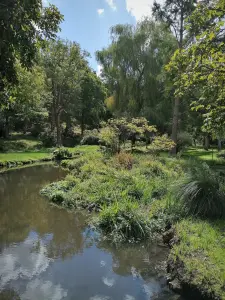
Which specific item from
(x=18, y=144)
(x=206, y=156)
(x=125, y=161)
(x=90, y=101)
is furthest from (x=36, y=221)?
(x=90, y=101)

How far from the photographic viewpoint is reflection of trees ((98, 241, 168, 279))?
5.32 metres

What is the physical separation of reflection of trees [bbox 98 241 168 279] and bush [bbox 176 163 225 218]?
4.07ft

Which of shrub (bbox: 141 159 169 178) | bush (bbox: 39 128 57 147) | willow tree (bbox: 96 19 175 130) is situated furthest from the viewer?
bush (bbox: 39 128 57 147)

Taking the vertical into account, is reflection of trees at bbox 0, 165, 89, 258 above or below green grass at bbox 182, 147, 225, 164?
below

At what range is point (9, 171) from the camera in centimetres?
1591

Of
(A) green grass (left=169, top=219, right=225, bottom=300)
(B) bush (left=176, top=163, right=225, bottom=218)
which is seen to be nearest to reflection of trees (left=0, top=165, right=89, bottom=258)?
(A) green grass (left=169, top=219, right=225, bottom=300)

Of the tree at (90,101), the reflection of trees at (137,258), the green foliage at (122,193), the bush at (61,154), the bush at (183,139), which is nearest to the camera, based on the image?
A: the reflection of trees at (137,258)

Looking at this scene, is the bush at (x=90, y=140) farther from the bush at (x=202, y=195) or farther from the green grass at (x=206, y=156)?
the bush at (x=202, y=195)

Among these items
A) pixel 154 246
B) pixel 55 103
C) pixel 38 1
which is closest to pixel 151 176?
pixel 154 246

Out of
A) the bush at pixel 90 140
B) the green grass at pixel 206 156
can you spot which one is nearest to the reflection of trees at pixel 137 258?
the green grass at pixel 206 156

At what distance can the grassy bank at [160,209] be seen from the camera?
445 cm

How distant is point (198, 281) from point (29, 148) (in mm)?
25188

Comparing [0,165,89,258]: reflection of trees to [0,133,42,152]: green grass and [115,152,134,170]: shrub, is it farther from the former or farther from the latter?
[0,133,42,152]: green grass

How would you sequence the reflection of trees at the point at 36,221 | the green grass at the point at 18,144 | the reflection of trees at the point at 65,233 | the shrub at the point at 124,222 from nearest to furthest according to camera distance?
the reflection of trees at the point at 65,233 < the reflection of trees at the point at 36,221 < the shrub at the point at 124,222 < the green grass at the point at 18,144
